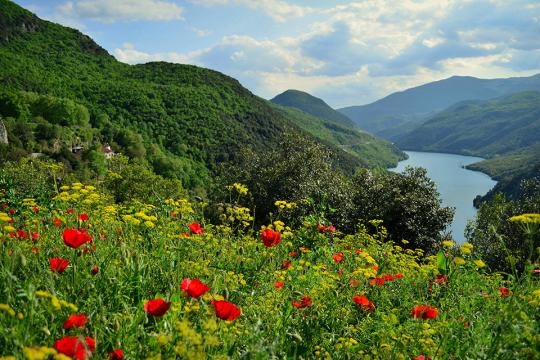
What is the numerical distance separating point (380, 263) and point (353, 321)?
186 centimetres

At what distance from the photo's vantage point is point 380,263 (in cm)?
589

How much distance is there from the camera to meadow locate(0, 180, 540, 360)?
8.11 ft

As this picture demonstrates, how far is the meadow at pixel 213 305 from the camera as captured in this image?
97.3 inches

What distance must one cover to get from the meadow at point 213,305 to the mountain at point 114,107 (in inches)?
2946

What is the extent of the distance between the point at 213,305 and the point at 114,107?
13305 cm

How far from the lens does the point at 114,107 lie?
4911 inches

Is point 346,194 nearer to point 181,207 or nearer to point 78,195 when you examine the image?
point 181,207

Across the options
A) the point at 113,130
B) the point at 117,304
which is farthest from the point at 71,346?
the point at 113,130

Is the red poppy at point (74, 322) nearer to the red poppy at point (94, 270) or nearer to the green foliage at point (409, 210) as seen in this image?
the red poppy at point (94, 270)

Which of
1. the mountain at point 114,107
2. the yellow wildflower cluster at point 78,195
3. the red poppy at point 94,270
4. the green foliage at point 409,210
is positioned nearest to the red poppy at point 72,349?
the red poppy at point 94,270

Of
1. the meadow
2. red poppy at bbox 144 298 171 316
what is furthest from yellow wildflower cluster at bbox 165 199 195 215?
red poppy at bbox 144 298 171 316

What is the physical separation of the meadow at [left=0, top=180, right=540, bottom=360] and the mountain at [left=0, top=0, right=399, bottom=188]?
74.8 m

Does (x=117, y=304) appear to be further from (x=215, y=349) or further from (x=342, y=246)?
(x=342, y=246)

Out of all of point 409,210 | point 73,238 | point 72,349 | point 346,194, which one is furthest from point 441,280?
point 346,194
